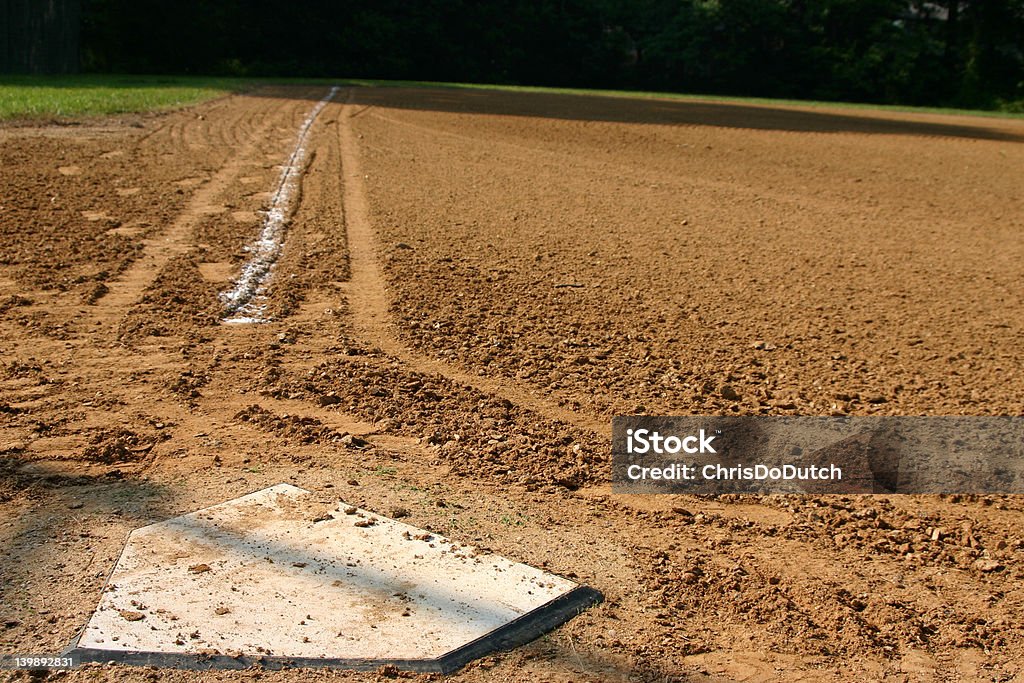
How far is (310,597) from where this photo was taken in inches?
117

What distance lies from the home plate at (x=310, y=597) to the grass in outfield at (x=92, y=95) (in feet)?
42.9

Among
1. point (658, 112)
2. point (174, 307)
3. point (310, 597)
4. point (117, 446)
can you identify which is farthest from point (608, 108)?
point (310, 597)

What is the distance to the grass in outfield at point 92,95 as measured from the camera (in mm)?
15562

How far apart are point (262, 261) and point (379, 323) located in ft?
5.53

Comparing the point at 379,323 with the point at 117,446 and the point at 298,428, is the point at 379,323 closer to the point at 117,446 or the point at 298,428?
the point at 298,428

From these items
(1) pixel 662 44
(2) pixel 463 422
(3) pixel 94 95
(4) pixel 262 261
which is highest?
(1) pixel 662 44

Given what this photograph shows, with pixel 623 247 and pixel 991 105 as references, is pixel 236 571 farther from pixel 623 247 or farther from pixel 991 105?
pixel 991 105

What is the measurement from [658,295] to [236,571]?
172 inches

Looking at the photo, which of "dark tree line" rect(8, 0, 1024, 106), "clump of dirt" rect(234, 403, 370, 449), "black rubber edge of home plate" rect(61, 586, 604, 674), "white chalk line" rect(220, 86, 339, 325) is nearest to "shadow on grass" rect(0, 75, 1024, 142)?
"dark tree line" rect(8, 0, 1024, 106)

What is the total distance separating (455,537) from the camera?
3453mm

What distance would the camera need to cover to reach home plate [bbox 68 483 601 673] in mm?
2699

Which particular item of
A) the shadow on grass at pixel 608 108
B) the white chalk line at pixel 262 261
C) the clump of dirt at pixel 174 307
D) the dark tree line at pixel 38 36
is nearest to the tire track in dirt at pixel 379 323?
the white chalk line at pixel 262 261

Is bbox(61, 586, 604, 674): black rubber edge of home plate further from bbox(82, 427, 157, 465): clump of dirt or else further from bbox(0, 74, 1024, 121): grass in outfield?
bbox(0, 74, 1024, 121): grass in outfield

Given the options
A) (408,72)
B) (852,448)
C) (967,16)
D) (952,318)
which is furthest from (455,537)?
(967,16)
